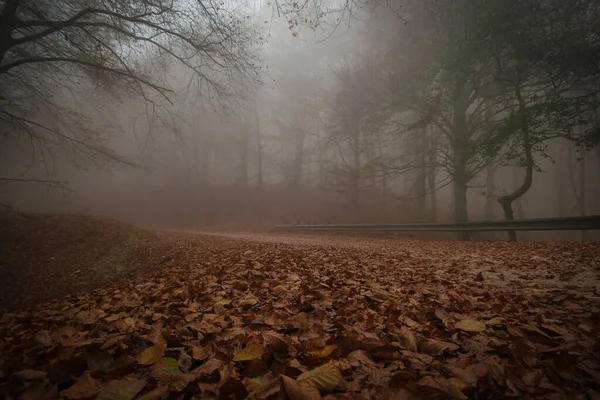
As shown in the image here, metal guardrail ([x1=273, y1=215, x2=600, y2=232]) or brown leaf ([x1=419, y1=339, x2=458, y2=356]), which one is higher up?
metal guardrail ([x1=273, y1=215, x2=600, y2=232])

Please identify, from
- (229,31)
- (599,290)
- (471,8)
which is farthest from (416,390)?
(471,8)

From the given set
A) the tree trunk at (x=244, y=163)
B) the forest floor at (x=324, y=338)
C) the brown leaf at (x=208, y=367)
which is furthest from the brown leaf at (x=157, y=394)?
the tree trunk at (x=244, y=163)

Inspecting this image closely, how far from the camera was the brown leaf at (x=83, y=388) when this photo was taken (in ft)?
3.83

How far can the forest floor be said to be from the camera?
1.25 meters

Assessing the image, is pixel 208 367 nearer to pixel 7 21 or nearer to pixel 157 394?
pixel 157 394

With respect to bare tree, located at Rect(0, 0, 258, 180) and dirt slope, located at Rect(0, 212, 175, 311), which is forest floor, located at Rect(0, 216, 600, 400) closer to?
dirt slope, located at Rect(0, 212, 175, 311)

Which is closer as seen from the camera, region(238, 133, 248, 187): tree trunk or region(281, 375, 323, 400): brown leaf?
region(281, 375, 323, 400): brown leaf

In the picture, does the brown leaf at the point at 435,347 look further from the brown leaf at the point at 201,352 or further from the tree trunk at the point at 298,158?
the tree trunk at the point at 298,158

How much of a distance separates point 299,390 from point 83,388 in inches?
37.1

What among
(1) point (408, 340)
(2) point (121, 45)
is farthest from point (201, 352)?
(2) point (121, 45)

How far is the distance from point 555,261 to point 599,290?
6.49 feet

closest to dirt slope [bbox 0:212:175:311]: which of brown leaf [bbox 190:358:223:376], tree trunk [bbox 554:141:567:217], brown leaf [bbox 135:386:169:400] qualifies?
brown leaf [bbox 190:358:223:376]

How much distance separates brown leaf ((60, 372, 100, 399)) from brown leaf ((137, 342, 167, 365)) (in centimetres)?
24

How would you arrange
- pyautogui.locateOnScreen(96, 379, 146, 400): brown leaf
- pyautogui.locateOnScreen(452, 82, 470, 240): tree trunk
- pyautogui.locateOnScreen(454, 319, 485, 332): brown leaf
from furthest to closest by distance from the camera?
pyautogui.locateOnScreen(452, 82, 470, 240): tree trunk → pyautogui.locateOnScreen(454, 319, 485, 332): brown leaf → pyautogui.locateOnScreen(96, 379, 146, 400): brown leaf
